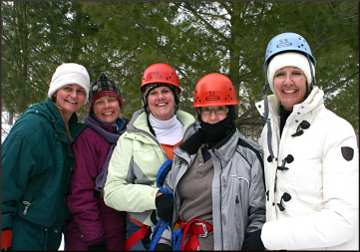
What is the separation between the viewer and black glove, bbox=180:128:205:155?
6.93 feet

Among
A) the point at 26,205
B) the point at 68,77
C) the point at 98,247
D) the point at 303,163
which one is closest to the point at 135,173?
the point at 98,247

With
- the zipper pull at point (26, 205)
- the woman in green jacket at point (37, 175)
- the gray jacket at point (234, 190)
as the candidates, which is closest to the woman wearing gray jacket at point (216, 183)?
the gray jacket at point (234, 190)

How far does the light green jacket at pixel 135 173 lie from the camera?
2.18m

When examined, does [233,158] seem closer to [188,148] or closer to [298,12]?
[188,148]

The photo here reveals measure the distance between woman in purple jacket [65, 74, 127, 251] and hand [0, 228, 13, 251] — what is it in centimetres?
35

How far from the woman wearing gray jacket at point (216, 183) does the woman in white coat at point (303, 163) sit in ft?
0.46

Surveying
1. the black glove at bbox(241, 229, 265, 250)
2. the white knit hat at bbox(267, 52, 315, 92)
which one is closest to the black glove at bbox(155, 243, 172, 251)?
the black glove at bbox(241, 229, 265, 250)

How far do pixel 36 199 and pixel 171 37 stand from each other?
2.32 metres

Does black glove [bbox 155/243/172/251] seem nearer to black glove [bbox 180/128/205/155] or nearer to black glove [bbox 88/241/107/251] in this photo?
black glove [bbox 88/241/107/251]

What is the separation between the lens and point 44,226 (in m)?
2.29

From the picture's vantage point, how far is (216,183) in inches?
77.2

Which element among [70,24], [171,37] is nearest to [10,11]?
[70,24]

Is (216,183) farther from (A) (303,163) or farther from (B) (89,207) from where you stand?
(B) (89,207)

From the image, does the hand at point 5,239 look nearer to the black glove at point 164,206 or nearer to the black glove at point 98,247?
the black glove at point 98,247
